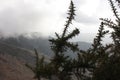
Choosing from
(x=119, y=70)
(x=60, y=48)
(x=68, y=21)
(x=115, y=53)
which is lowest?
(x=119, y=70)

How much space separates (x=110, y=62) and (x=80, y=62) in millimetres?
1043

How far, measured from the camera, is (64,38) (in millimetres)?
9898

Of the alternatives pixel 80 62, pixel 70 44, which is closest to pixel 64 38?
pixel 70 44

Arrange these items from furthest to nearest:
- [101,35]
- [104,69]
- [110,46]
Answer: [101,35]
[110,46]
[104,69]

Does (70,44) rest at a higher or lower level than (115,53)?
higher

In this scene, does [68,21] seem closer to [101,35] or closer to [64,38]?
[64,38]

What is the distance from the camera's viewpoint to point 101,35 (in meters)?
10.4

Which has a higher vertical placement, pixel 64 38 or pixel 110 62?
pixel 64 38

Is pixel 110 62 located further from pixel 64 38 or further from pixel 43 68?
pixel 43 68

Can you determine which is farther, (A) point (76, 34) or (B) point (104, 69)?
(A) point (76, 34)

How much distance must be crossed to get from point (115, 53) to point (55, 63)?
5.91 feet

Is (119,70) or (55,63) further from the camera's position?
(55,63)

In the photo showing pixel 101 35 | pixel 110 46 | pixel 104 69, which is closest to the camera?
pixel 104 69

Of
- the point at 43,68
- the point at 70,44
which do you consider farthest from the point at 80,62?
the point at 43,68
